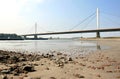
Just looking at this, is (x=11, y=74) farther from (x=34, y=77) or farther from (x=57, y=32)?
(x=57, y=32)

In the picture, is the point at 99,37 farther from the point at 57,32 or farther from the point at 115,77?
the point at 115,77

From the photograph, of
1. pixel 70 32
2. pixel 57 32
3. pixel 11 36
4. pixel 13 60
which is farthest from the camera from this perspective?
pixel 11 36

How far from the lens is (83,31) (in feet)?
294

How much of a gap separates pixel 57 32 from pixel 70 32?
8635 mm

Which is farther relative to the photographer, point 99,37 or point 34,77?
point 99,37

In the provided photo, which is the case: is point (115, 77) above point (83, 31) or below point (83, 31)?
below

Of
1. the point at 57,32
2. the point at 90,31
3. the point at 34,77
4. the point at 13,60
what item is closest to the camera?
the point at 34,77

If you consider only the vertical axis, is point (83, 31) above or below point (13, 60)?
above

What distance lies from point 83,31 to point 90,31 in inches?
132

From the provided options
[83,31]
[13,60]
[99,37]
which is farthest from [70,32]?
[13,60]

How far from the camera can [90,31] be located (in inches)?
3447

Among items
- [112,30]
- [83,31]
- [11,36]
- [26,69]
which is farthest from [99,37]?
[26,69]

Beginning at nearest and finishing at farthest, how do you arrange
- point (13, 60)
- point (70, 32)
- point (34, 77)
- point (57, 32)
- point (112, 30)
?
point (34, 77)
point (13, 60)
point (112, 30)
point (70, 32)
point (57, 32)

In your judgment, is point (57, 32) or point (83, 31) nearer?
point (83, 31)
